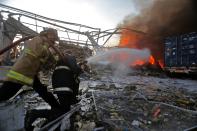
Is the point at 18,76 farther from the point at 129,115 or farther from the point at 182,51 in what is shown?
the point at 182,51

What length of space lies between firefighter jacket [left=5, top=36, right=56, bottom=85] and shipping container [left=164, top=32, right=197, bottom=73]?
11363mm

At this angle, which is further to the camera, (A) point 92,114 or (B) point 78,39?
(B) point 78,39

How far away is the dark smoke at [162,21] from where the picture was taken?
19.9 m

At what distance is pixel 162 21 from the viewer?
21.7 metres

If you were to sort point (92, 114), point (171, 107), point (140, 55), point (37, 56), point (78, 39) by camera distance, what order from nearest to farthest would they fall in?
1. point (37, 56)
2. point (92, 114)
3. point (171, 107)
4. point (78, 39)
5. point (140, 55)

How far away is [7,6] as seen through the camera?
49.1 feet

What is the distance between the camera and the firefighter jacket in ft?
Answer: 12.6

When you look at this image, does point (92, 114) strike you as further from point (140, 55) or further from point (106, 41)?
point (140, 55)

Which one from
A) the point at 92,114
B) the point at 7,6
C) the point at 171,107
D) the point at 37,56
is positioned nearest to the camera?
the point at 37,56

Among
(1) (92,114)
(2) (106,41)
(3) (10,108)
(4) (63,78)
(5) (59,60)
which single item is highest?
(2) (106,41)

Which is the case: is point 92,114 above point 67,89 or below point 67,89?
below

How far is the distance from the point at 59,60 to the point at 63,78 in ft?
0.93

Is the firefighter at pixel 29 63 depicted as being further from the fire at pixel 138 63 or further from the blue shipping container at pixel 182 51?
the fire at pixel 138 63

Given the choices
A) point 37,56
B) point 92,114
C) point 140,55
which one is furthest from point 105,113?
point 140,55
